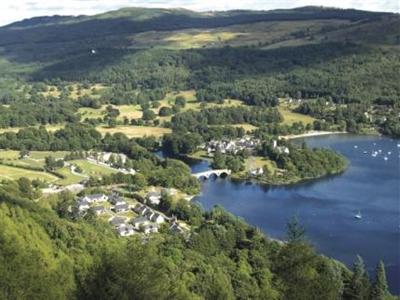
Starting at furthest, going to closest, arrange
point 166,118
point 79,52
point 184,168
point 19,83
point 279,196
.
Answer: point 79,52 < point 19,83 < point 166,118 < point 184,168 < point 279,196

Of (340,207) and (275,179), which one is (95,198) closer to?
(340,207)

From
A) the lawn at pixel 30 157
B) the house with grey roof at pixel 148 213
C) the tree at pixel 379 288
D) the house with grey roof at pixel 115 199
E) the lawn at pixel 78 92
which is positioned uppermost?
the tree at pixel 379 288

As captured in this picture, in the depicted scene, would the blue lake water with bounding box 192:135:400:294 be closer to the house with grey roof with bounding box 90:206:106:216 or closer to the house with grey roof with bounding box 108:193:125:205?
the house with grey roof with bounding box 108:193:125:205

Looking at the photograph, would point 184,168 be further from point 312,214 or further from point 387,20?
point 387,20

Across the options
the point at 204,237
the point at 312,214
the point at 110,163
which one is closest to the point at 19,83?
the point at 110,163

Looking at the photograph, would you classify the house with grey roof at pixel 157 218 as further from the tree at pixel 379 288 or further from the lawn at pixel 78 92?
the lawn at pixel 78 92

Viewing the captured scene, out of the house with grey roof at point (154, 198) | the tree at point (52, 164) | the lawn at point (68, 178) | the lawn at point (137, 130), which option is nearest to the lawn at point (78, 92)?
the lawn at point (137, 130)

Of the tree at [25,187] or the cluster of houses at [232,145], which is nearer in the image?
the tree at [25,187]

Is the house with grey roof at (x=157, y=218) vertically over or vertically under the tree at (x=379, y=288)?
under

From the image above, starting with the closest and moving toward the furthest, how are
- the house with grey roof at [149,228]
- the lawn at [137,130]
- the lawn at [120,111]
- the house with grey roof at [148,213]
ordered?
the house with grey roof at [149,228]
the house with grey roof at [148,213]
the lawn at [137,130]
the lawn at [120,111]
